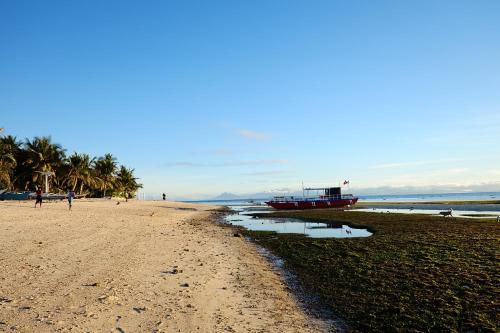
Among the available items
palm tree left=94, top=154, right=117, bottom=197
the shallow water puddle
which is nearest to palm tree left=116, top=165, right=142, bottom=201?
palm tree left=94, top=154, right=117, bottom=197

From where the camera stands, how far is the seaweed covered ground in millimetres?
8516

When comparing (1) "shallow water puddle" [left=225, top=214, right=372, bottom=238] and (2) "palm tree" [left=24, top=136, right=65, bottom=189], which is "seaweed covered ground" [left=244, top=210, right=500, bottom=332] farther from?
(2) "palm tree" [left=24, top=136, right=65, bottom=189]

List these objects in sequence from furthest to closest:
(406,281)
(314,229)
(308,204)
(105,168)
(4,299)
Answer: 1. (105,168)
2. (308,204)
3. (314,229)
4. (406,281)
5. (4,299)

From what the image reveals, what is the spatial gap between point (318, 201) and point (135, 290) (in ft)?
224

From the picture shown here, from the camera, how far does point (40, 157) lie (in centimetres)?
6694

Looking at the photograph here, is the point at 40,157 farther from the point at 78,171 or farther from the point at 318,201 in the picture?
the point at 318,201

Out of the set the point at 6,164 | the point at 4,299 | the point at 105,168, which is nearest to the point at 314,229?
the point at 4,299

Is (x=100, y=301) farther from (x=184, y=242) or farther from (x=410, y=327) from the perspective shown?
(x=184, y=242)

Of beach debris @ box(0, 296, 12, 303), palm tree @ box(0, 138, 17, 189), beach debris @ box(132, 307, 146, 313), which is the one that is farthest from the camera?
palm tree @ box(0, 138, 17, 189)

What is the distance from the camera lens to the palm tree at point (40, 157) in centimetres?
6681

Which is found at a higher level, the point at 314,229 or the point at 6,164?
the point at 6,164

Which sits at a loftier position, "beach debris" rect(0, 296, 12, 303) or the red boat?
the red boat

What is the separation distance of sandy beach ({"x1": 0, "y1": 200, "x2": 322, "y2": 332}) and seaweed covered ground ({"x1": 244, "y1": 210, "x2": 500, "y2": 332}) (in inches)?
58.5

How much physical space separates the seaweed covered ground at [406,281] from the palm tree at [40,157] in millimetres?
61662
